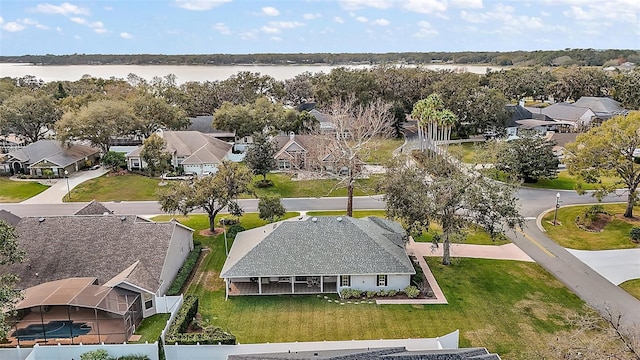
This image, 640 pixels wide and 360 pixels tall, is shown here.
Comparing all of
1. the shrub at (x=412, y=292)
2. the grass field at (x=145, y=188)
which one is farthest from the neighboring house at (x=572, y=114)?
the shrub at (x=412, y=292)

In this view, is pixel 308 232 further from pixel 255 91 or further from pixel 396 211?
pixel 255 91

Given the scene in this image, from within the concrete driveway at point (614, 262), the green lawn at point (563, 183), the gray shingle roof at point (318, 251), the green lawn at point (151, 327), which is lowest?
the green lawn at point (151, 327)

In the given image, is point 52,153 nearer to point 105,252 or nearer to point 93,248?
point 93,248

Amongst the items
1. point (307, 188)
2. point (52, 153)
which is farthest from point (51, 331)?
point (52, 153)

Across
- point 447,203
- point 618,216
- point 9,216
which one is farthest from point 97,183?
point 618,216

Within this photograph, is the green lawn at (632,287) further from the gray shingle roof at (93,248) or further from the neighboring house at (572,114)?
the neighboring house at (572,114)

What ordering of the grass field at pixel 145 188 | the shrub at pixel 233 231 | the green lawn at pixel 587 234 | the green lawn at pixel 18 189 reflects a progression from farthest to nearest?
the green lawn at pixel 18 189 → the grass field at pixel 145 188 → the shrub at pixel 233 231 → the green lawn at pixel 587 234
